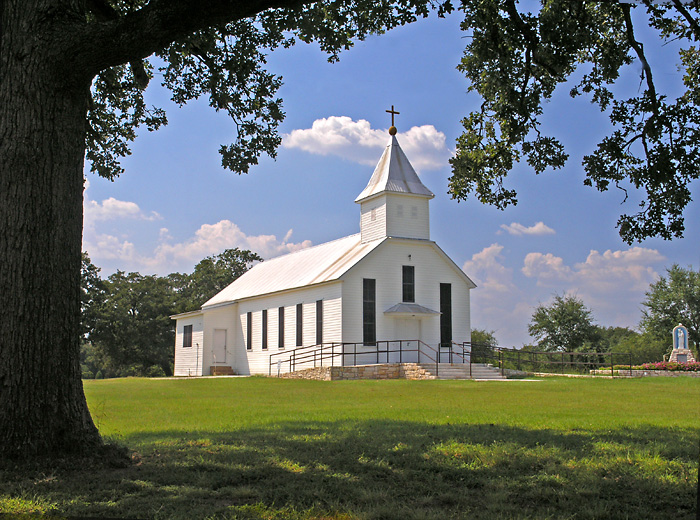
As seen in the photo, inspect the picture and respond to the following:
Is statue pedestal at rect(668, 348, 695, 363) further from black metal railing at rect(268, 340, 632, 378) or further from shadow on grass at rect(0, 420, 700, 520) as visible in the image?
shadow on grass at rect(0, 420, 700, 520)

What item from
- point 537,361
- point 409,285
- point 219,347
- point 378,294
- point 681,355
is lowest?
point 537,361

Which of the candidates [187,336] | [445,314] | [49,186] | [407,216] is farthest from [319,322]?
[49,186]

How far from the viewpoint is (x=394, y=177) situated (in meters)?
31.8

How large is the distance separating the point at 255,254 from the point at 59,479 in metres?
55.1

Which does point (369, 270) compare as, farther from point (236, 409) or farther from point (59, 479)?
point (59, 479)

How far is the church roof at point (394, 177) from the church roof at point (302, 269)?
2551mm

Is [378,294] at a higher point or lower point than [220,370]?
higher

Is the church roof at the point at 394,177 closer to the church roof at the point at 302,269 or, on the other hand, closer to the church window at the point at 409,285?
the church roof at the point at 302,269

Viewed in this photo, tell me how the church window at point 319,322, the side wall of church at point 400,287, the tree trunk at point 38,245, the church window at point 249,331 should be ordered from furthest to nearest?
the church window at point 249,331 < the church window at point 319,322 < the side wall of church at point 400,287 < the tree trunk at point 38,245

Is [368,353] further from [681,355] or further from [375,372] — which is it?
[681,355]

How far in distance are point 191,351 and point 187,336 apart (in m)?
1.30

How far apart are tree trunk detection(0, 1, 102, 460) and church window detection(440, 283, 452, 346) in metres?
25.4

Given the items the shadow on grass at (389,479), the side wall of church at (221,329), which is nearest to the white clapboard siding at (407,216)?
the side wall of church at (221,329)

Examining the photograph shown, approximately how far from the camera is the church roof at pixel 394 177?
31328 millimetres
